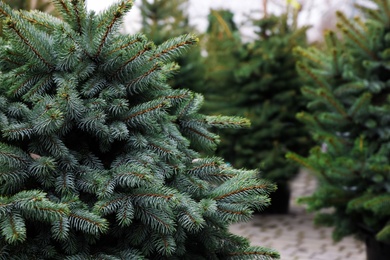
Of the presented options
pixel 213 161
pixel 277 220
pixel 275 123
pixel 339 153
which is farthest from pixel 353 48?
pixel 213 161

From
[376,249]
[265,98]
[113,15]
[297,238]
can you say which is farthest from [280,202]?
[113,15]

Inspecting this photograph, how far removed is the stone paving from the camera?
6199mm

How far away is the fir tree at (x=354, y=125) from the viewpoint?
5086 millimetres

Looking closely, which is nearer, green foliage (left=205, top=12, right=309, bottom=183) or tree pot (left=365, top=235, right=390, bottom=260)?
tree pot (left=365, top=235, right=390, bottom=260)

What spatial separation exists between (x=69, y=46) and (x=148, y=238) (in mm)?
808

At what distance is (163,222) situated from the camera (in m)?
2.01

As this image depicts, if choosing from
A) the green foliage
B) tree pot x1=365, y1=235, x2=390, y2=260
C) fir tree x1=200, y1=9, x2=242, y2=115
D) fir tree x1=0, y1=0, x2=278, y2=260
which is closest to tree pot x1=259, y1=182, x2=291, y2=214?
the green foliage

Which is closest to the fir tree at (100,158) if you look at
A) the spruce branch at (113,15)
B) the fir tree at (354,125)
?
the spruce branch at (113,15)

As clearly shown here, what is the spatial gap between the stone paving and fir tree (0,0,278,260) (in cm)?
401

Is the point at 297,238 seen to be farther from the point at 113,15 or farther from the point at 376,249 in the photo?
the point at 113,15

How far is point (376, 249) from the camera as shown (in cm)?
537

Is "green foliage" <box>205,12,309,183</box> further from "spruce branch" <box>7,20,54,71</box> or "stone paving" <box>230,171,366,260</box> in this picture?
"spruce branch" <box>7,20,54,71</box>

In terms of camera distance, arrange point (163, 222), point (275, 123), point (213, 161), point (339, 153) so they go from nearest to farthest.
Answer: point (163, 222)
point (213, 161)
point (339, 153)
point (275, 123)

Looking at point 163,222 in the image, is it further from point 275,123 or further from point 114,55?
point 275,123
